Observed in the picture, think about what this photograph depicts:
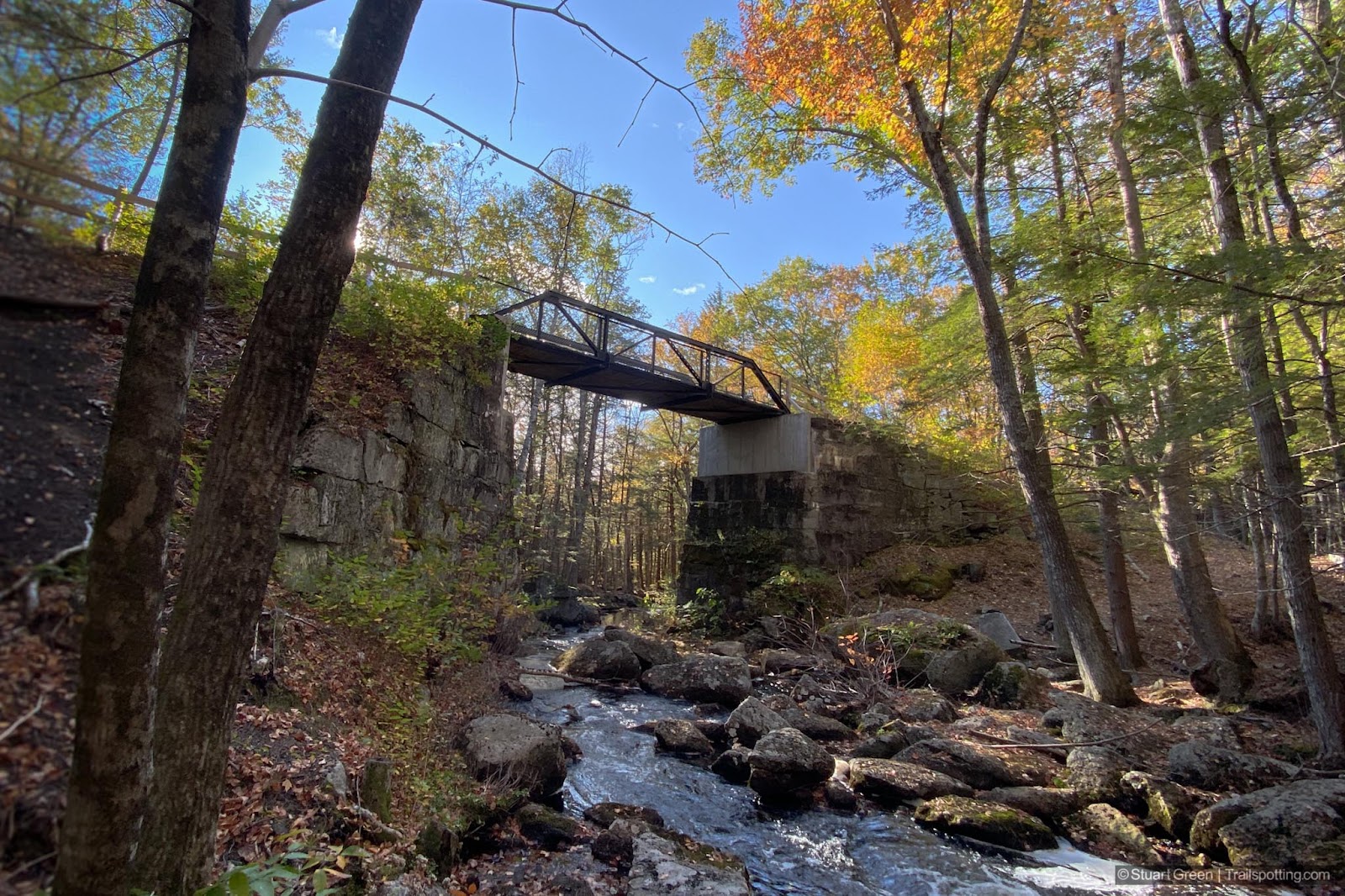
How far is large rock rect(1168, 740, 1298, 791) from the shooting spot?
4.52 m

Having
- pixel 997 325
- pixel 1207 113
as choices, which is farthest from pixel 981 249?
pixel 1207 113

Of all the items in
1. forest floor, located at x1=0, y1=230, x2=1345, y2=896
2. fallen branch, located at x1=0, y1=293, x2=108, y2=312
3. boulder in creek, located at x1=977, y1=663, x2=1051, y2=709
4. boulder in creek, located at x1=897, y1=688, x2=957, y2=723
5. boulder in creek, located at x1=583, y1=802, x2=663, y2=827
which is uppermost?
fallen branch, located at x1=0, y1=293, x2=108, y2=312

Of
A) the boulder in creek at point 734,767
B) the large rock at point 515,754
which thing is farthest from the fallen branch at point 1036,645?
the large rock at point 515,754

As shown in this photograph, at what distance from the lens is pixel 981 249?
7.31 metres

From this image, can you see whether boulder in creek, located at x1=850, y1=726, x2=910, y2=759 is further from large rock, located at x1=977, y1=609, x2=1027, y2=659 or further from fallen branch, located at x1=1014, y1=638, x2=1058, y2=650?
fallen branch, located at x1=1014, y1=638, x2=1058, y2=650

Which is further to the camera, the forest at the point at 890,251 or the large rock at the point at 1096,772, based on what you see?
the large rock at the point at 1096,772

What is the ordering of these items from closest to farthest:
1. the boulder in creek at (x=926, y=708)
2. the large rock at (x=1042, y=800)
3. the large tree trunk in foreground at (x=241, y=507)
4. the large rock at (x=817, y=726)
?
the large tree trunk in foreground at (x=241, y=507) → the large rock at (x=1042, y=800) → the large rock at (x=817, y=726) → the boulder in creek at (x=926, y=708)

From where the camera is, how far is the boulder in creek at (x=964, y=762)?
194 inches

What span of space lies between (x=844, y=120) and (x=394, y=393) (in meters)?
6.44

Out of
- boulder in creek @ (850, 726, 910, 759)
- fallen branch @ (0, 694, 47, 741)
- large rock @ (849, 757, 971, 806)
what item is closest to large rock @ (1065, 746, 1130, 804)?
large rock @ (849, 757, 971, 806)

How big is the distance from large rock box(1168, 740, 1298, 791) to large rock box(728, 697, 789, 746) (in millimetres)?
2990

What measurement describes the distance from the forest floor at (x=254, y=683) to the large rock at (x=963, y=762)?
2208 millimetres

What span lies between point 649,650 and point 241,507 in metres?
7.82

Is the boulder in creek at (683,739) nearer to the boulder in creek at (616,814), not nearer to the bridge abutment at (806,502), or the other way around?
the boulder in creek at (616,814)
